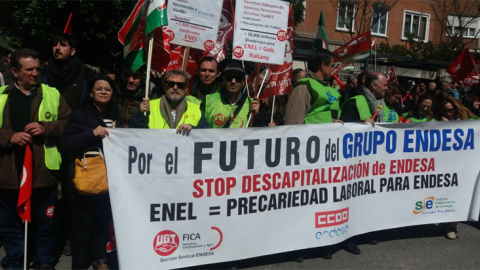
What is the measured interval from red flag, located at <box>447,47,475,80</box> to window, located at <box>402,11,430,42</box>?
2003 centimetres

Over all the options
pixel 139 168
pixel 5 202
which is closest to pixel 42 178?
pixel 5 202

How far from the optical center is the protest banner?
195 inches

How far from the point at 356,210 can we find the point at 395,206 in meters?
0.56

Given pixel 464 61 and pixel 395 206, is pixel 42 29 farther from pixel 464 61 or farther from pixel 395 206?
pixel 464 61

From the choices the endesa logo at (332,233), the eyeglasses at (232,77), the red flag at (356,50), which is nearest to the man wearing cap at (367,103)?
the endesa logo at (332,233)

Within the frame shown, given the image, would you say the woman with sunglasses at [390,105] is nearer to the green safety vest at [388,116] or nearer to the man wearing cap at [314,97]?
the green safety vest at [388,116]

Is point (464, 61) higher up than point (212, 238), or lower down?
higher up

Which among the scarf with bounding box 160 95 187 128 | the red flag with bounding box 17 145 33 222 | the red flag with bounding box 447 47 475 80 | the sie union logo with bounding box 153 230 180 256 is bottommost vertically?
the sie union logo with bounding box 153 230 180 256

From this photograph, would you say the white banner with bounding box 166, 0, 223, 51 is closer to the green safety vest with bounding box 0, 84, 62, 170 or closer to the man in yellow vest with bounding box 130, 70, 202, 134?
the man in yellow vest with bounding box 130, 70, 202, 134

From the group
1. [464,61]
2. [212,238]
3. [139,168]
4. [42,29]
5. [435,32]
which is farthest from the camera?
[435,32]

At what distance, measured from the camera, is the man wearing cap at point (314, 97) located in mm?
5176

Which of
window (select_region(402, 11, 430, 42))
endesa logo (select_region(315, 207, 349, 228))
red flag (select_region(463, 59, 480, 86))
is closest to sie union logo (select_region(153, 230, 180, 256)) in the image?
endesa logo (select_region(315, 207, 349, 228))

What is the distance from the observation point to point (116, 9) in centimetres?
877

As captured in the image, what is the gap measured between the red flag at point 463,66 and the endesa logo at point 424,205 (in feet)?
15.6
